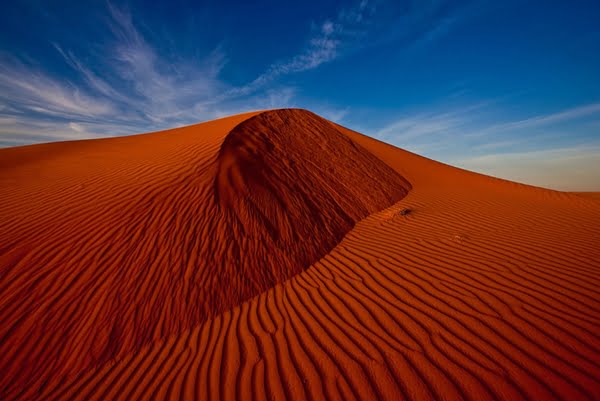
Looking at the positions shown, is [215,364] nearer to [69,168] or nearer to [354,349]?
[354,349]

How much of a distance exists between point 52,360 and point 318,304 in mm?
3017

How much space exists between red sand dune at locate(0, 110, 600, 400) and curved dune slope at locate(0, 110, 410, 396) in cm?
3

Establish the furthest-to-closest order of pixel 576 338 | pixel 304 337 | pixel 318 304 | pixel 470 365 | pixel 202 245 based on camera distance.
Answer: pixel 202 245, pixel 318 304, pixel 304 337, pixel 576 338, pixel 470 365

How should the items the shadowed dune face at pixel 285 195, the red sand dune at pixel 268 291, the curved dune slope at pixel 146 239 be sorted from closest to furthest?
the red sand dune at pixel 268 291 → the curved dune slope at pixel 146 239 → the shadowed dune face at pixel 285 195

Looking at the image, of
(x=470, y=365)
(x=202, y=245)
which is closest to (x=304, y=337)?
(x=470, y=365)

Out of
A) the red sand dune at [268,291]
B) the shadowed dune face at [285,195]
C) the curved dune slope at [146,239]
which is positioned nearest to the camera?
the red sand dune at [268,291]

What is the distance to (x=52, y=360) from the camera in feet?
8.39

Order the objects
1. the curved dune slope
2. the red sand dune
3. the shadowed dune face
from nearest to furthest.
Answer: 1. the red sand dune
2. the curved dune slope
3. the shadowed dune face

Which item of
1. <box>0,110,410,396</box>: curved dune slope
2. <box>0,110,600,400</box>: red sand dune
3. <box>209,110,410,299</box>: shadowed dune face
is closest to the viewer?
<box>0,110,600,400</box>: red sand dune

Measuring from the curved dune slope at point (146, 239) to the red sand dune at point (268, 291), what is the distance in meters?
A: 0.03

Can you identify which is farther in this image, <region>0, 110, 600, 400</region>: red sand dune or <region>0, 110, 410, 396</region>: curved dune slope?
<region>0, 110, 410, 396</region>: curved dune slope

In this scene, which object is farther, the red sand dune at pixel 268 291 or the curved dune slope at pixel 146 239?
the curved dune slope at pixel 146 239

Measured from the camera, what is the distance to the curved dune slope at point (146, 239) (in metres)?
2.82

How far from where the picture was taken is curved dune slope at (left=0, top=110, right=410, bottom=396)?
9.25 feet
